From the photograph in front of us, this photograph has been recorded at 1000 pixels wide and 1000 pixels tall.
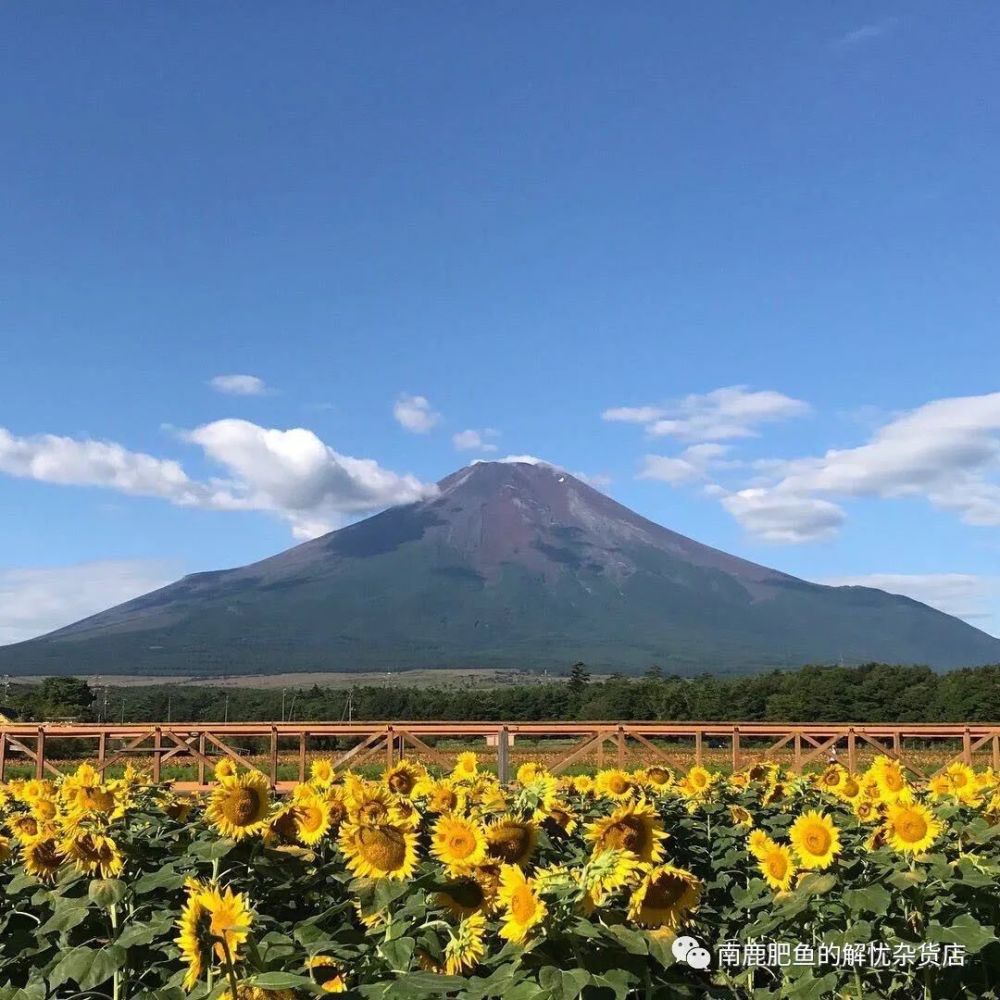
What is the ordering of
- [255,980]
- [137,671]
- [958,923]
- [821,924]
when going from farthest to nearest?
[137,671] → [821,924] → [958,923] → [255,980]

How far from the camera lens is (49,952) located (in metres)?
3.20

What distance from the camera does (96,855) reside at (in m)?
3.32

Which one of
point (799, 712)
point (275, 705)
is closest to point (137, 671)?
point (275, 705)

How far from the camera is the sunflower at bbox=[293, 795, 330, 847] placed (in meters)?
3.46

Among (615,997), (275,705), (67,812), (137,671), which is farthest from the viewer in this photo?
A: (137,671)

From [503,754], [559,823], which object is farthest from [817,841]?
[503,754]

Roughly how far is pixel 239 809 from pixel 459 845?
74 cm

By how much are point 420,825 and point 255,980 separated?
135 centimetres

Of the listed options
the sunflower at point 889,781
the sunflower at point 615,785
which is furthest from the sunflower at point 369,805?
the sunflower at point 889,781

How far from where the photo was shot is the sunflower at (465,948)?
8.43 ft

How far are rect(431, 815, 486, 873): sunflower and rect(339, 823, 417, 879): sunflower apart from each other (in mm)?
101

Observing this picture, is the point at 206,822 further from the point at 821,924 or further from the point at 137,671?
the point at 137,671

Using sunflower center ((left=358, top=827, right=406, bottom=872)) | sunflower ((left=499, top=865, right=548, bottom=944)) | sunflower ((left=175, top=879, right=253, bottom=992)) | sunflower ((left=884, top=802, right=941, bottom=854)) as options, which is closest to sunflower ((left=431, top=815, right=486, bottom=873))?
sunflower center ((left=358, top=827, right=406, bottom=872))

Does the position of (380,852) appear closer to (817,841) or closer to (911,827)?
(817,841)
